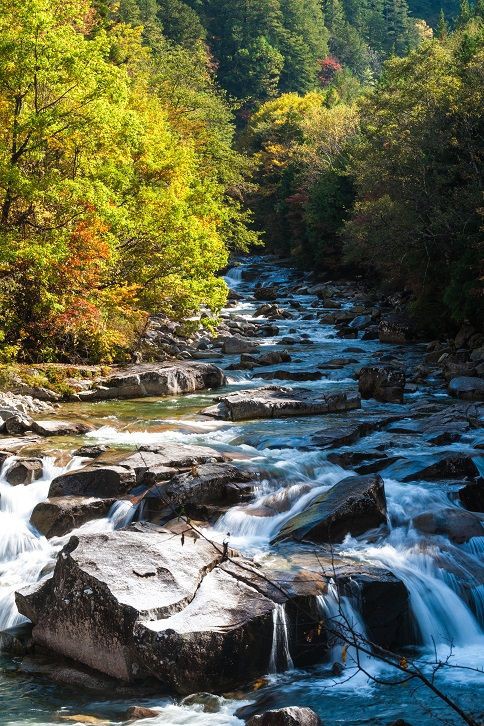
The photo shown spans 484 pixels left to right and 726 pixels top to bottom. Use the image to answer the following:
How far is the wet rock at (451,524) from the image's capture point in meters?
11.0

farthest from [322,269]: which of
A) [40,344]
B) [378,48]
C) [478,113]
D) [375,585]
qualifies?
[378,48]

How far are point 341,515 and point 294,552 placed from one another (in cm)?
90

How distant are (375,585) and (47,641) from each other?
3796 mm

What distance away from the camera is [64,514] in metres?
11.7

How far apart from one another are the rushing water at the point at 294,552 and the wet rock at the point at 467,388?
0.43 m

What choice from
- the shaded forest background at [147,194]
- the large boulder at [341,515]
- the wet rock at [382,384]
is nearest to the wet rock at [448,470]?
the large boulder at [341,515]

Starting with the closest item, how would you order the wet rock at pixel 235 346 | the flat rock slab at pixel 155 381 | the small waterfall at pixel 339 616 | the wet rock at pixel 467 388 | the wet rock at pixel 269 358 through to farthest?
the small waterfall at pixel 339 616, the wet rock at pixel 467 388, the flat rock slab at pixel 155 381, the wet rock at pixel 269 358, the wet rock at pixel 235 346

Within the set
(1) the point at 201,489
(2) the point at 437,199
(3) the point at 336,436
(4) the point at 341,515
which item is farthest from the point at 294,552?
(2) the point at 437,199

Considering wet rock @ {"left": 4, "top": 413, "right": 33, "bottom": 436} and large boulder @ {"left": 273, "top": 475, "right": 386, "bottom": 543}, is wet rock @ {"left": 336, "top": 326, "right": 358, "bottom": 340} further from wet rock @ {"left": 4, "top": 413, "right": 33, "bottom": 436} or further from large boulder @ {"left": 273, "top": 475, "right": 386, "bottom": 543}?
large boulder @ {"left": 273, "top": 475, "right": 386, "bottom": 543}

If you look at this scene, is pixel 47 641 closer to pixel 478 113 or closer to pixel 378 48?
pixel 478 113

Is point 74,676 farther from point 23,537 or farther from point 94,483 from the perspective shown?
point 94,483

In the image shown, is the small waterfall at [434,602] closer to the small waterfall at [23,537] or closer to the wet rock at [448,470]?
the wet rock at [448,470]

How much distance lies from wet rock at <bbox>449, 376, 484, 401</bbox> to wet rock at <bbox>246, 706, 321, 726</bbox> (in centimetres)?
1360

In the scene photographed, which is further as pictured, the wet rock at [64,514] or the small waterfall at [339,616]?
the wet rock at [64,514]
